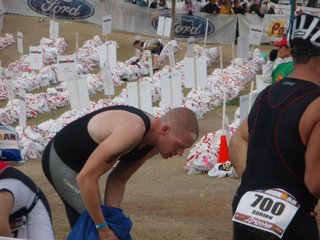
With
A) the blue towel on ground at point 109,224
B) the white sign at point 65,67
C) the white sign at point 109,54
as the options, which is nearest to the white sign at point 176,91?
the white sign at point 65,67

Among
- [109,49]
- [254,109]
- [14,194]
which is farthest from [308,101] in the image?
[109,49]

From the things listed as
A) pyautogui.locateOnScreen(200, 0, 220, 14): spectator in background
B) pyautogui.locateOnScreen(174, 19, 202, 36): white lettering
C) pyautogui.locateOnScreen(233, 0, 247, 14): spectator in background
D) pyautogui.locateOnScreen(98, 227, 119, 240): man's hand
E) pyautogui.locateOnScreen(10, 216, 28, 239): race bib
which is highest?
pyautogui.locateOnScreen(10, 216, 28, 239): race bib

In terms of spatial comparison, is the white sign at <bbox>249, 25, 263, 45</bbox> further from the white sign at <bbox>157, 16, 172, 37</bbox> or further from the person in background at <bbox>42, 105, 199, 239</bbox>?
the person in background at <bbox>42, 105, 199, 239</bbox>

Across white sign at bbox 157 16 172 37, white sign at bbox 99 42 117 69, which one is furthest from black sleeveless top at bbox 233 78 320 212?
white sign at bbox 157 16 172 37

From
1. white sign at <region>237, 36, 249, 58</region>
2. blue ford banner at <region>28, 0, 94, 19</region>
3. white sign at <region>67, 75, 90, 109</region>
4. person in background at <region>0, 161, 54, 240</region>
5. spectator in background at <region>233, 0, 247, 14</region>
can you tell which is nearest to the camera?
person in background at <region>0, 161, 54, 240</region>

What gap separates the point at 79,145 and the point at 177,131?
63 cm

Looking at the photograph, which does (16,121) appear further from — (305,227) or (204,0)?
(204,0)

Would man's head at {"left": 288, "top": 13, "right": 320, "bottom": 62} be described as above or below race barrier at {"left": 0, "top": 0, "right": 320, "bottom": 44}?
above

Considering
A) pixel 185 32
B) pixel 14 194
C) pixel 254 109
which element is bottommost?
pixel 185 32

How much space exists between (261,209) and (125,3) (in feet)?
99.5

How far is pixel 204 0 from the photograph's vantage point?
37750 millimetres

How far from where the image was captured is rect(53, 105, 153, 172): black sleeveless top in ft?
14.4

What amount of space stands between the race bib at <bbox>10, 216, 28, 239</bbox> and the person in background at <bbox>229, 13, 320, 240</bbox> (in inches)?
45.9

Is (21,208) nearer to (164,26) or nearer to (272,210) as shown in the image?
(272,210)
